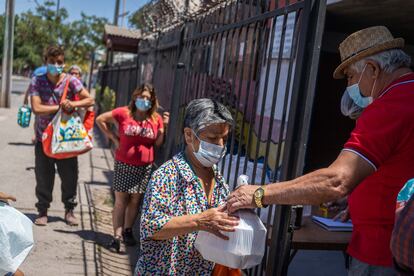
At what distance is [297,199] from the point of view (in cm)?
213

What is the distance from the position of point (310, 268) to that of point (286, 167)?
9.24ft

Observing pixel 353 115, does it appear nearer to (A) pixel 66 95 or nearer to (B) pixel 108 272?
(B) pixel 108 272

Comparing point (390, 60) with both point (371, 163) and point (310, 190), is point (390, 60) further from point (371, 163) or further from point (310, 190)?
point (310, 190)

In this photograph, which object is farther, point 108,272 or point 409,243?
point 108,272

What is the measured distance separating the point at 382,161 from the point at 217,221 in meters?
0.77

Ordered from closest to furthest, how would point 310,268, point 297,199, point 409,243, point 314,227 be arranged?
1. point 409,243
2. point 297,199
3. point 314,227
4. point 310,268

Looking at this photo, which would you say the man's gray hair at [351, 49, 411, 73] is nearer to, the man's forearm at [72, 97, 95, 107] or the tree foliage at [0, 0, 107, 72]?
the man's forearm at [72, 97, 95, 107]

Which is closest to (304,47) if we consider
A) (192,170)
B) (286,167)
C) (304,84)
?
(304,84)

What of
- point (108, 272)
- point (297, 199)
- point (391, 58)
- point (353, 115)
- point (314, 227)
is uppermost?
point (391, 58)

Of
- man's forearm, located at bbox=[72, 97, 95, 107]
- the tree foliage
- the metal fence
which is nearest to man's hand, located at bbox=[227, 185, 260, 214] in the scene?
the metal fence

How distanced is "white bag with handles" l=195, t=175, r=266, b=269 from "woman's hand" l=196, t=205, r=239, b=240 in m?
0.03

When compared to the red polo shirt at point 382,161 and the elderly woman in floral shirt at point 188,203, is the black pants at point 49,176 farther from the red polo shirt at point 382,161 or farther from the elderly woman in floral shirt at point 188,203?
the red polo shirt at point 382,161

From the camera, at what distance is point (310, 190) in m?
2.10

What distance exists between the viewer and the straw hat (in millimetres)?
2271
